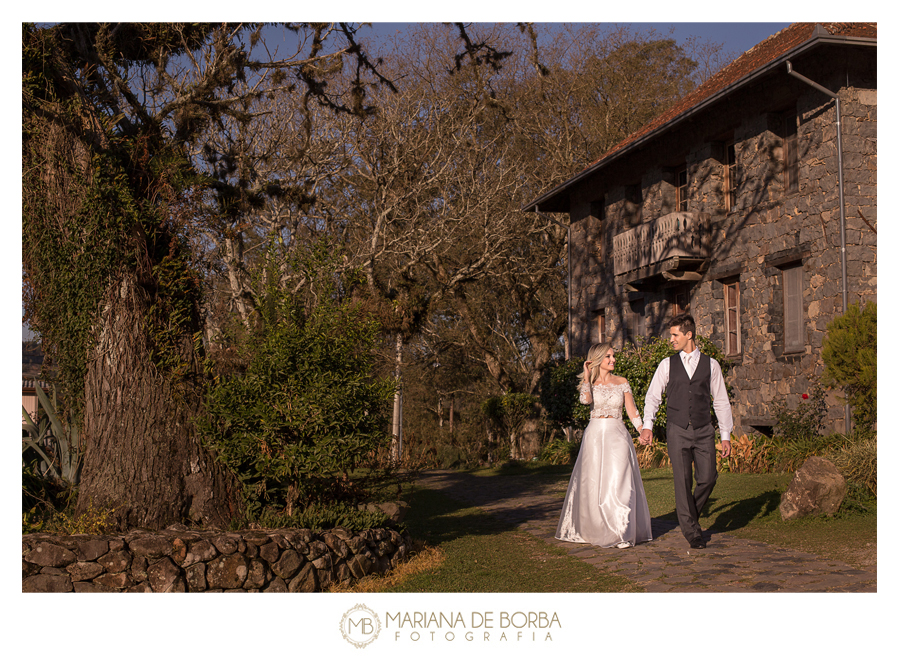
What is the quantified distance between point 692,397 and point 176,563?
4609 mm

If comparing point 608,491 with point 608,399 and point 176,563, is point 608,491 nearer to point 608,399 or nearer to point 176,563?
point 608,399

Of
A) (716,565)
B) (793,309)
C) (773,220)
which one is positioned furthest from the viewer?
(773,220)

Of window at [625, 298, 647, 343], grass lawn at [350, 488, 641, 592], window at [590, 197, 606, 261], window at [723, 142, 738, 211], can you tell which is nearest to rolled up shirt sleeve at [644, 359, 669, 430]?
grass lawn at [350, 488, 641, 592]

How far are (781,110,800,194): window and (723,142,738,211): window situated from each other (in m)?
1.63

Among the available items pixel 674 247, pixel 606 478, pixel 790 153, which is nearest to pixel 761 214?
pixel 790 153

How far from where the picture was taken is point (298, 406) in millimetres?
7109

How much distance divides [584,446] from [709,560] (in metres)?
1.71

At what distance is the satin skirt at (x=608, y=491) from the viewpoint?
7.79 metres

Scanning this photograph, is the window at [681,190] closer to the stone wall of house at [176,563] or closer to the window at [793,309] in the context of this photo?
the window at [793,309]

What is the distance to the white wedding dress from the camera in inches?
307

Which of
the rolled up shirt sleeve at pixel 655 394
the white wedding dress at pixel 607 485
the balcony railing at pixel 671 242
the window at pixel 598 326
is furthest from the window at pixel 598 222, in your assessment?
the rolled up shirt sleeve at pixel 655 394

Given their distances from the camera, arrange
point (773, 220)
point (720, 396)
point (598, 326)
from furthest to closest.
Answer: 1. point (598, 326)
2. point (773, 220)
3. point (720, 396)

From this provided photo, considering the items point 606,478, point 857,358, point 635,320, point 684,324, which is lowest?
point 606,478

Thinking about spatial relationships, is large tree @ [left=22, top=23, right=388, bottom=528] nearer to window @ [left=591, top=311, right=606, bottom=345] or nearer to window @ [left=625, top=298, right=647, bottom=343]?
window @ [left=625, top=298, right=647, bottom=343]
